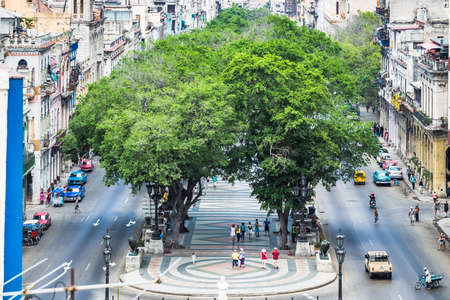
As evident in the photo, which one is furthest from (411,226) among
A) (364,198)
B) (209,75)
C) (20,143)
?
(20,143)

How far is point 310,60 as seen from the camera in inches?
4222

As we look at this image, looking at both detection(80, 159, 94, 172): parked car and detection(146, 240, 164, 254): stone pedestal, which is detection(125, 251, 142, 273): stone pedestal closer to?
detection(146, 240, 164, 254): stone pedestal

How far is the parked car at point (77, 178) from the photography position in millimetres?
105144

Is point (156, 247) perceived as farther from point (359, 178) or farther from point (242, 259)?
point (359, 178)

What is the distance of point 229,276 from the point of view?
6838 cm

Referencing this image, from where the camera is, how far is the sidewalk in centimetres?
6469

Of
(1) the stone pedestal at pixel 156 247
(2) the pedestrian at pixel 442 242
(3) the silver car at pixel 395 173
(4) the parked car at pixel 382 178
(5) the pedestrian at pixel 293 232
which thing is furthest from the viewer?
(3) the silver car at pixel 395 173

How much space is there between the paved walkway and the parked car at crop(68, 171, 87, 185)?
2026 cm

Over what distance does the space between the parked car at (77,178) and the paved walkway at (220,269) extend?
2026 centimetres

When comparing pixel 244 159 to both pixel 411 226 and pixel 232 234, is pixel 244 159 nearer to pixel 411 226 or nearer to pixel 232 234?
pixel 232 234

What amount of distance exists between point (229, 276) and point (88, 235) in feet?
58.7

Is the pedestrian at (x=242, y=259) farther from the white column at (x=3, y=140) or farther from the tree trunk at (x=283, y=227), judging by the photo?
the white column at (x=3, y=140)

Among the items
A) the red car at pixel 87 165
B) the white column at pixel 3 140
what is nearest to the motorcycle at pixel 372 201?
the red car at pixel 87 165

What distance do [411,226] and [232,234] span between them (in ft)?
55.9
